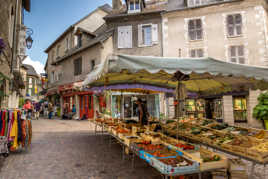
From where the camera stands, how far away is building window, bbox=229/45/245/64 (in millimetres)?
13688

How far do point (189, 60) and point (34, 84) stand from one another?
165 feet

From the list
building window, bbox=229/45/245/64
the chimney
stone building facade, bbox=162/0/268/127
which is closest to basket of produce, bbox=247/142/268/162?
stone building facade, bbox=162/0/268/127

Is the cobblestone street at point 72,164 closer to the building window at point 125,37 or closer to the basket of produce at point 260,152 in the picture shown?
the basket of produce at point 260,152

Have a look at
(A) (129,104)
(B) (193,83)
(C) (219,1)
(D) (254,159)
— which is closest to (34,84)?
(A) (129,104)

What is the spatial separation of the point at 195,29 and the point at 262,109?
7280mm

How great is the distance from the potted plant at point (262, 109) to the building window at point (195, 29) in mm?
5908

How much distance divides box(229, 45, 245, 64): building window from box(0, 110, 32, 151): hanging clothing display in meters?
13.6

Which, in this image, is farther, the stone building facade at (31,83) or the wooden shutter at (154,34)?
the stone building facade at (31,83)

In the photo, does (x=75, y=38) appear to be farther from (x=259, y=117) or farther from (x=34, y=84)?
(x=34, y=84)

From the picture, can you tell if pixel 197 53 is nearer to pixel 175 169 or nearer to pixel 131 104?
pixel 131 104

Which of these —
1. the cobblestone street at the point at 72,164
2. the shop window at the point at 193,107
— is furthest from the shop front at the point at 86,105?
the cobblestone street at the point at 72,164

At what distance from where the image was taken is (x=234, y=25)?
13992mm

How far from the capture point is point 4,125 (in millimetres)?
5008

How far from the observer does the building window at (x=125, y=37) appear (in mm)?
16109
